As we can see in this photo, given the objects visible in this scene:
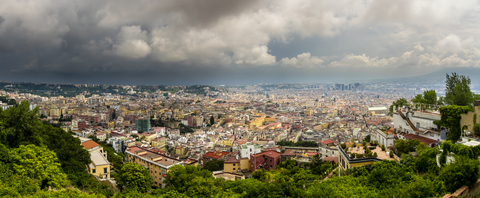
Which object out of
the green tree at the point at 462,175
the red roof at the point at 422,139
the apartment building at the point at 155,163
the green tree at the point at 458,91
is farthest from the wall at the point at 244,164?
the green tree at the point at 462,175

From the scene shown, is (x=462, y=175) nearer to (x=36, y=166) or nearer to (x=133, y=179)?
(x=133, y=179)

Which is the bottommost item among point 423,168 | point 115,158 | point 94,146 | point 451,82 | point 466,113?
point 115,158

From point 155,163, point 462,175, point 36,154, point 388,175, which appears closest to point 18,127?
point 36,154

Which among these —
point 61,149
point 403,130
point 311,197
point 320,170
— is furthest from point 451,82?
point 61,149

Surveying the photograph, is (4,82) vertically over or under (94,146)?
over

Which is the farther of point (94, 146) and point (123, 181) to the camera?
point (94, 146)

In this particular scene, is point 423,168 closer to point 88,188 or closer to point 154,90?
point 88,188
